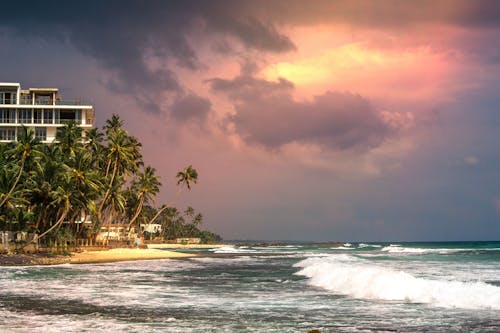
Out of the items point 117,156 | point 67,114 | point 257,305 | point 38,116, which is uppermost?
point 67,114

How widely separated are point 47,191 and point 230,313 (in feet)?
155

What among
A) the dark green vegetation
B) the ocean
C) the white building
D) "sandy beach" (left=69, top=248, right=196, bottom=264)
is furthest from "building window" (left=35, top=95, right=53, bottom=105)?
the ocean

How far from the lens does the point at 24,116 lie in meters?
93.4

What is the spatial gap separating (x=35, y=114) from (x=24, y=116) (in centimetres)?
173

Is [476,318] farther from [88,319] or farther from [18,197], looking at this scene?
[18,197]

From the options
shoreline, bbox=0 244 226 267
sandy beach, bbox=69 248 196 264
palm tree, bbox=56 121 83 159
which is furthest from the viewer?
palm tree, bbox=56 121 83 159

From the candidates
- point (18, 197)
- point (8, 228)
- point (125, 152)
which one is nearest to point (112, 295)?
point (18, 197)

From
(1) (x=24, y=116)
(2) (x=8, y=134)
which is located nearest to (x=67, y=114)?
(1) (x=24, y=116)

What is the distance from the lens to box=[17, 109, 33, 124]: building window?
305ft

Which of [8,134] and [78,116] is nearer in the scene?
[8,134]

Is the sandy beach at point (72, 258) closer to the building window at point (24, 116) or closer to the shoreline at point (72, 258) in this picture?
the shoreline at point (72, 258)

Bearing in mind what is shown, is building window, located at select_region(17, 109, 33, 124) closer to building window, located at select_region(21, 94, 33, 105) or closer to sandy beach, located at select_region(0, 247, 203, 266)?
building window, located at select_region(21, 94, 33, 105)

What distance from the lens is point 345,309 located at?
20.6m

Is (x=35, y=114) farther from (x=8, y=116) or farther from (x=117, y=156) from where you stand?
(x=117, y=156)
